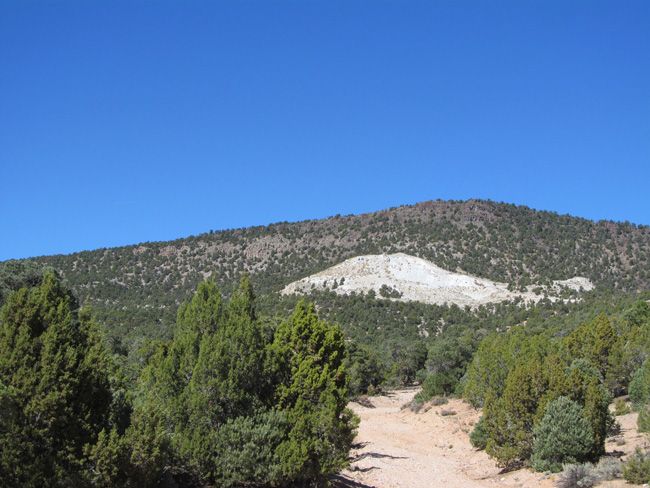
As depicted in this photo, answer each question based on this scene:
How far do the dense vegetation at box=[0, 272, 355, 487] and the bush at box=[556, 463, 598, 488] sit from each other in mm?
5746

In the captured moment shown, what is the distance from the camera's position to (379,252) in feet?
311

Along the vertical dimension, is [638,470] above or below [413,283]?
below

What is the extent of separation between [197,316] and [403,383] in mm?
45445

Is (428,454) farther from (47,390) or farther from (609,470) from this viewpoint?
(47,390)

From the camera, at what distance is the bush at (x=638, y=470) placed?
14.0 meters

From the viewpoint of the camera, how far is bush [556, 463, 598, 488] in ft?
49.6

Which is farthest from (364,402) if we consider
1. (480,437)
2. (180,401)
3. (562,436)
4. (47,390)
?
(47,390)

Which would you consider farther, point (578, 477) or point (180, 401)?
point (578, 477)

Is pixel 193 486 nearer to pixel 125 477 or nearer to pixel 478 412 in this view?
pixel 125 477

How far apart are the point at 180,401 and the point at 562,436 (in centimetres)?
1119

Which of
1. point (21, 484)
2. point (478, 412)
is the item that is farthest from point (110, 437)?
point (478, 412)

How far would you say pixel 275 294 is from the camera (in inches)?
2874

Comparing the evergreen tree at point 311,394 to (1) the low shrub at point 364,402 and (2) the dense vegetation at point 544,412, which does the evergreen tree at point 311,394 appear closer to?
(2) the dense vegetation at point 544,412

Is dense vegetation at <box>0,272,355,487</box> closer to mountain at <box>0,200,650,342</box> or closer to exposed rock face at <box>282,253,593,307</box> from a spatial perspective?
mountain at <box>0,200,650,342</box>
